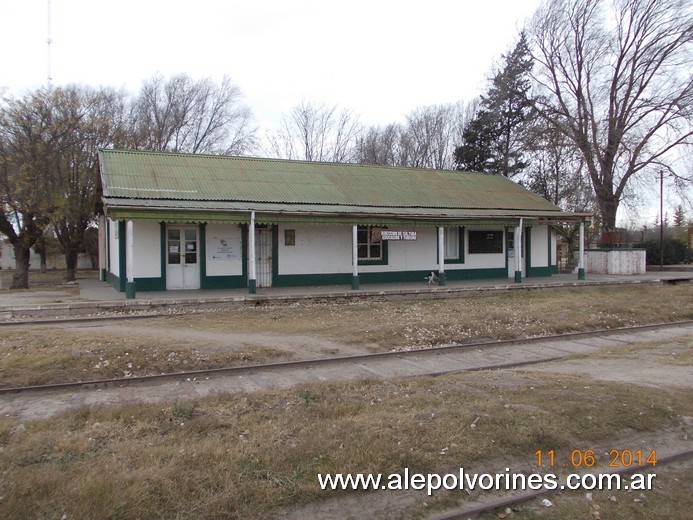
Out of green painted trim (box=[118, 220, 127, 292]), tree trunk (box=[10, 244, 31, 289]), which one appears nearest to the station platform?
green painted trim (box=[118, 220, 127, 292])

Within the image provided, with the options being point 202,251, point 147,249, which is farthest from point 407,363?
point 147,249

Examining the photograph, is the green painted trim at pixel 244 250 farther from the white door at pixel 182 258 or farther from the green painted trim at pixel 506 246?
the green painted trim at pixel 506 246

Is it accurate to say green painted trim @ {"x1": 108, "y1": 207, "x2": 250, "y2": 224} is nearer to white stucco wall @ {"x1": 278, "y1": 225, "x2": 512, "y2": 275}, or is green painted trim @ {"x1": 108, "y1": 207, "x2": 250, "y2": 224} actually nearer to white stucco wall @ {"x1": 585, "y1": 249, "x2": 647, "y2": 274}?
white stucco wall @ {"x1": 278, "y1": 225, "x2": 512, "y2": 275}

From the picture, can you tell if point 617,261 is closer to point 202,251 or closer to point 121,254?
point 202,251

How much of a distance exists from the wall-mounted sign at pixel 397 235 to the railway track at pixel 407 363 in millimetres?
8006

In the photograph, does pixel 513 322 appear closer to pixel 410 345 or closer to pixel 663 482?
pixel 410 345

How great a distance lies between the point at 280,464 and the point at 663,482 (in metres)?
3.21

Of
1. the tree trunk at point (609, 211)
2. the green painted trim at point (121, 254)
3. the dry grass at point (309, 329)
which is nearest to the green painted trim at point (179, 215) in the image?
the green painted trim at point (121, 254)

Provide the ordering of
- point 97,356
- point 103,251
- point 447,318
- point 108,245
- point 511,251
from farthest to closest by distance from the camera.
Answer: point 511,251 → point 103,251 → point 108,245 → point 447,318 → point 97,356

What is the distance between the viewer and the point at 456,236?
21.5 m

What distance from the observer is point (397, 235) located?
18062mm

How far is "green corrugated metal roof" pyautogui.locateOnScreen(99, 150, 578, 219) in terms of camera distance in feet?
55.0
